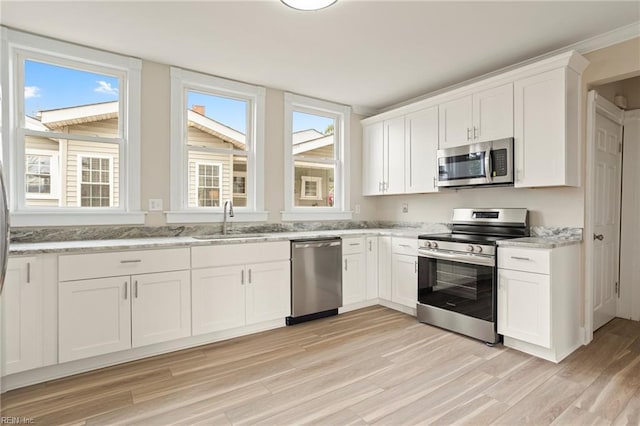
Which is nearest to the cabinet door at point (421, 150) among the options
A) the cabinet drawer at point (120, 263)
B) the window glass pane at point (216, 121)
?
the window glass pane at point (216, 121)

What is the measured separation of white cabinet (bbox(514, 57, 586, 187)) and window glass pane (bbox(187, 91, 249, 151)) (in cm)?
278

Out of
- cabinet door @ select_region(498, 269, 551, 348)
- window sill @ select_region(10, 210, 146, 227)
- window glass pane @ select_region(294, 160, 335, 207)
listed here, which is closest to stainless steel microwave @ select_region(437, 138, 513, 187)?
cabinet door @ select_region(498, 269, 551, 348)

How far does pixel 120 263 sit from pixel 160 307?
0.47 m

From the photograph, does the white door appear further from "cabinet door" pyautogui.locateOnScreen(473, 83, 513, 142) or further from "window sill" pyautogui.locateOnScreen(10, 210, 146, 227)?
"window sill" pyautogui.locateOnScreen(10, 210, 146, 227)

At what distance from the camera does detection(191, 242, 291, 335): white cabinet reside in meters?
2.98

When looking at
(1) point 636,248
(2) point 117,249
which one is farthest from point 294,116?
(1) point 636,248

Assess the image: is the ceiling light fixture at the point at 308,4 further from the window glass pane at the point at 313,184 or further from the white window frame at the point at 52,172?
the white window frame at the point at 52,172

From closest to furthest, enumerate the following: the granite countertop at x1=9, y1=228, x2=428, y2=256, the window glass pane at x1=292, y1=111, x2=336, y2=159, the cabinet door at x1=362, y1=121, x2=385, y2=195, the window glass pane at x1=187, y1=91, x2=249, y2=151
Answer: the granite countertop at x1=9, y1=228, x2=428, y2=256
the window glass pane at x1=187, y1=91, x2=249, y2=151
the window glass pane at x1=292, y1=111, x2=336, y2=159
the cabinet door at x1=362, y1=121, x2=385, y2=195


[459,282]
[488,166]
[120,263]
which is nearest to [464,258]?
[459,282]

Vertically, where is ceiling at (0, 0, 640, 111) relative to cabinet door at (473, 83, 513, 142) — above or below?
above

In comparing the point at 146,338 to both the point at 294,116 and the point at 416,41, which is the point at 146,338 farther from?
the point at 416,41

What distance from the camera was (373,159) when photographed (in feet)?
15.3

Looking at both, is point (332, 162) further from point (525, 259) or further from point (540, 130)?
point (525, 259)

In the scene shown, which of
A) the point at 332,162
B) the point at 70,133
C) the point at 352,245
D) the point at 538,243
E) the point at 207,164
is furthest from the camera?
the point at 332,162
